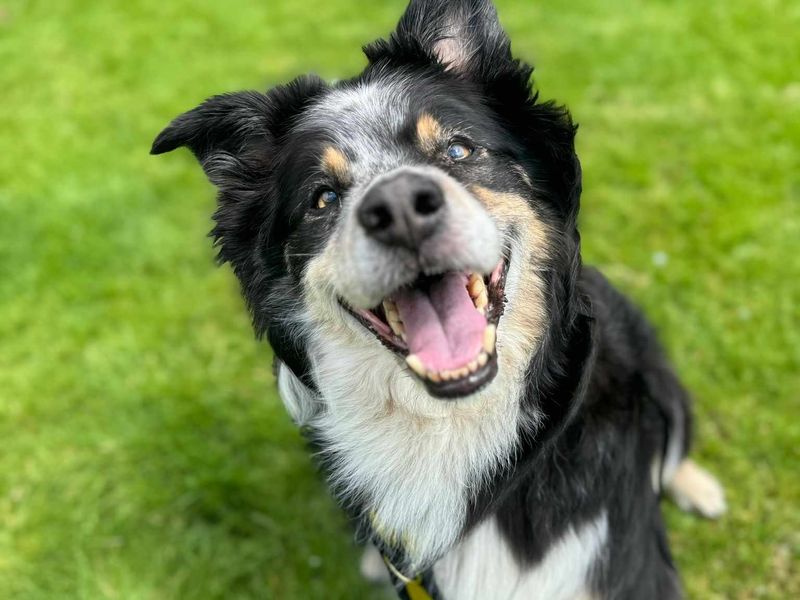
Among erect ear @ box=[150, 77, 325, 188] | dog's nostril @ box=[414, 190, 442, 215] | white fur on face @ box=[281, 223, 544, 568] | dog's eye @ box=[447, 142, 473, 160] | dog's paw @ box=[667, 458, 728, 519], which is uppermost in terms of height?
erect ear @ box=[150, 77, 325, 188]

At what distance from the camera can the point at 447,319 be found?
2094mm

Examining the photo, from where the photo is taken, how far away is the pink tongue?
204cm

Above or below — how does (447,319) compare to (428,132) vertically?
below

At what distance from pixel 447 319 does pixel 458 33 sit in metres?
1.20

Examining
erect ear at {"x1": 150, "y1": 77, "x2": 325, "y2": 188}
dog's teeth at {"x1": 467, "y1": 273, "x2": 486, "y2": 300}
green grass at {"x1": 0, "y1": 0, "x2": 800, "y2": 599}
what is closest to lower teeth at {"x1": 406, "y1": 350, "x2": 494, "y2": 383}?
dog's teeth at {"x1": 467, "y1": 273, "x2": 486, "y2": 300}

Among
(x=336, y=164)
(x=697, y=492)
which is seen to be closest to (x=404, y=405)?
(x=336, y=164)

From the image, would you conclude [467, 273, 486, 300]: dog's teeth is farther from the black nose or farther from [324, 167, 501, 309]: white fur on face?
the black nose

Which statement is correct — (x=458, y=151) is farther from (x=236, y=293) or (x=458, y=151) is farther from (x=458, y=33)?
(x=236, y=293)

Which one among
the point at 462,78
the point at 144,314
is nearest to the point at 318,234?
the point at 462,78

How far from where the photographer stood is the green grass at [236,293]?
3.52m

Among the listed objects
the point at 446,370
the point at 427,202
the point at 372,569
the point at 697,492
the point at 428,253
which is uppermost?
the point at 427,202

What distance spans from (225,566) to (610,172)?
385 centimetres

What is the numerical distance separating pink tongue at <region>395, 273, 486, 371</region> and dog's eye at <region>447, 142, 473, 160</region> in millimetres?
500

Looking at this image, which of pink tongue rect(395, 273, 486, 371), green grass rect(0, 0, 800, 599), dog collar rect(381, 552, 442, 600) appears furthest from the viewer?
green grass rect(0, 0, 800, 599)
